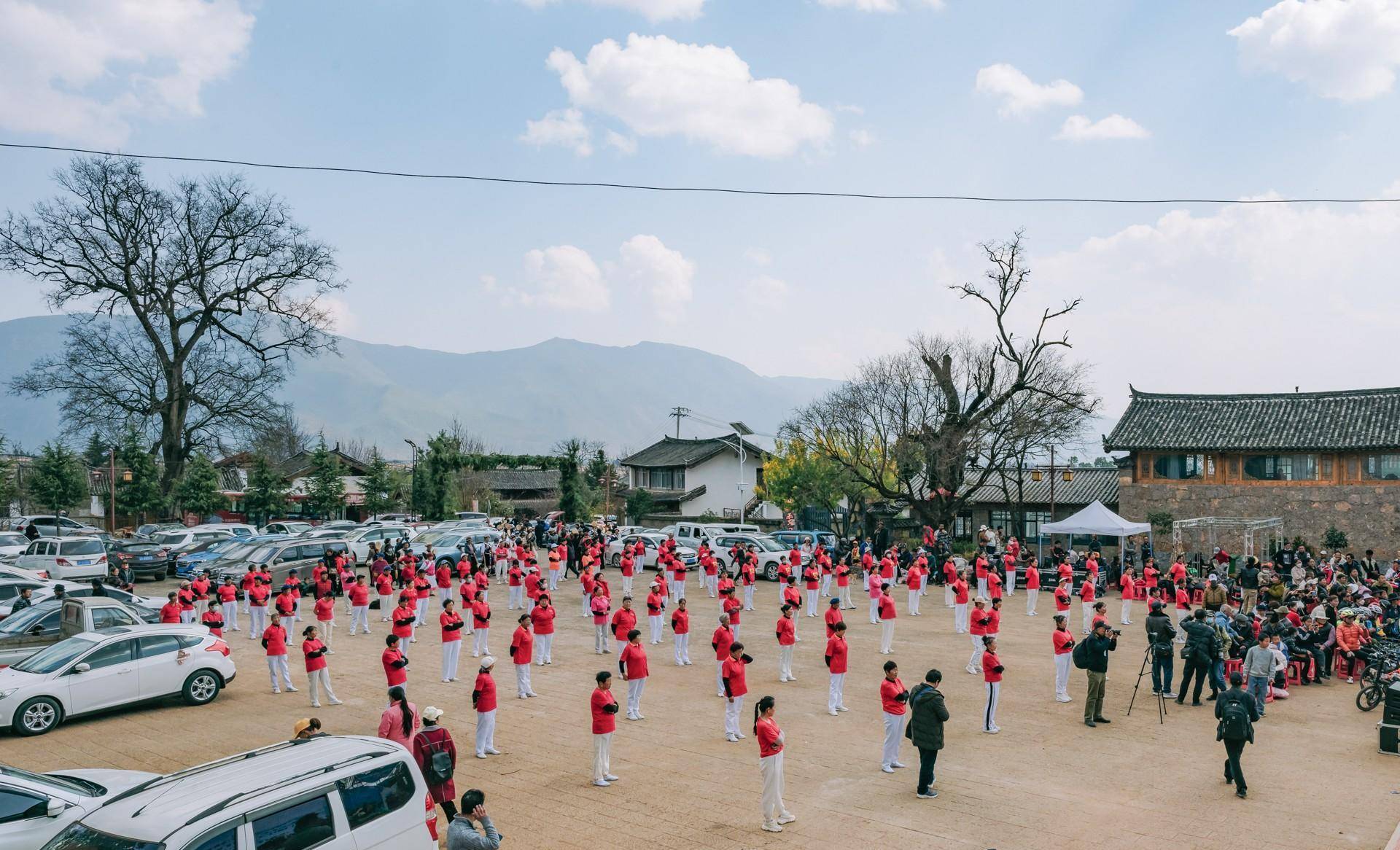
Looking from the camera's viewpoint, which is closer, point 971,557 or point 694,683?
point 694,683

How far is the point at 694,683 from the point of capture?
1691 centimetres

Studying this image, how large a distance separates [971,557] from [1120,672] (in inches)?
656

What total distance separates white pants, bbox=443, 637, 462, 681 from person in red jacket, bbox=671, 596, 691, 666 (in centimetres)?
395

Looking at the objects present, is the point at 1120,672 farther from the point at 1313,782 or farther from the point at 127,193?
the point at 127,193

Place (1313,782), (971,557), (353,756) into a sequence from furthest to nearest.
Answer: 1. (971,557)
2. (1313,782)
3. (353,756)

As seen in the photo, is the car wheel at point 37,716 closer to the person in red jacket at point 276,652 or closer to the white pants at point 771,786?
the person in red jacket at point 276,652

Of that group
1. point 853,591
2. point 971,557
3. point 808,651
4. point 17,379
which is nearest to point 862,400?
point 971,557

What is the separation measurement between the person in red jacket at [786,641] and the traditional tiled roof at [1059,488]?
2605cm

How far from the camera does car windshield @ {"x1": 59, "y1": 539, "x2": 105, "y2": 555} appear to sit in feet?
96.0

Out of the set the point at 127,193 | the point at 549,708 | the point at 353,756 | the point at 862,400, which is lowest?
the point at 549,708

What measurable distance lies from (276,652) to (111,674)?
2.37 meters

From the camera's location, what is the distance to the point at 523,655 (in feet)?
49.3

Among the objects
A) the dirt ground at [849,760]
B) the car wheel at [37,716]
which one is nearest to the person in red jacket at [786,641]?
the dirt ground at [849,760]

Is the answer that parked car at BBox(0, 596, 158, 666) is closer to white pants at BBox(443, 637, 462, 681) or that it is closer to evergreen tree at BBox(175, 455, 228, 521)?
white pants at BBox(443, 637, 462, 681)
